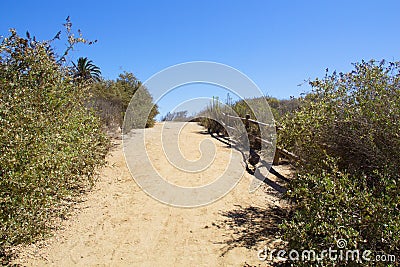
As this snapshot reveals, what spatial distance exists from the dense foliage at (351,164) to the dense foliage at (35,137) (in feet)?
9.20

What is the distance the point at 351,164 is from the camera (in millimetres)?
3348

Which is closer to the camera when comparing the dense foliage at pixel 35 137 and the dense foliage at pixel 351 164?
the dense foliage at pixel 351 164

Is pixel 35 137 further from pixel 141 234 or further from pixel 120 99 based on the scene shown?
pixel 120 99

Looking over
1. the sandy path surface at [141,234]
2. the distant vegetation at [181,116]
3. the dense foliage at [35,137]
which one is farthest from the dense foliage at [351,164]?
the distant vegetation at [181,116]

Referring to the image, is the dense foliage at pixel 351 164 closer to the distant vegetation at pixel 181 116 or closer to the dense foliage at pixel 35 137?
the dense foliage at pixel 35 137

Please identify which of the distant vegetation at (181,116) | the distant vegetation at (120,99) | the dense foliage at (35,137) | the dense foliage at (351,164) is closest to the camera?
the dense foliage at (351,164)

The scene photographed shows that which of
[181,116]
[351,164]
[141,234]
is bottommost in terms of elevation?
[141,234]

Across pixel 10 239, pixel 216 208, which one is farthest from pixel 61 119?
pixel 216 208

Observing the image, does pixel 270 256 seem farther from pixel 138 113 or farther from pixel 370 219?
pixel 138 113

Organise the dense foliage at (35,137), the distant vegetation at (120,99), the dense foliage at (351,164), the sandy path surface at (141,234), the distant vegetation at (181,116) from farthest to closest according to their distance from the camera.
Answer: the distant vegetation at (181,116) < the distant vegetation at (120,99) < the sandy path surface at (141,234) < the dense foliage at (35,137) < the dense foliage at (351,164)

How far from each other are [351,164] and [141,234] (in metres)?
2.99

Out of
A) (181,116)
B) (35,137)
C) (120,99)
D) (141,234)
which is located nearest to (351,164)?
(141,234)

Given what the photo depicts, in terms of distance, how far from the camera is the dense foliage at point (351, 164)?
245cm

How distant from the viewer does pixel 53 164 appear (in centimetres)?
363
